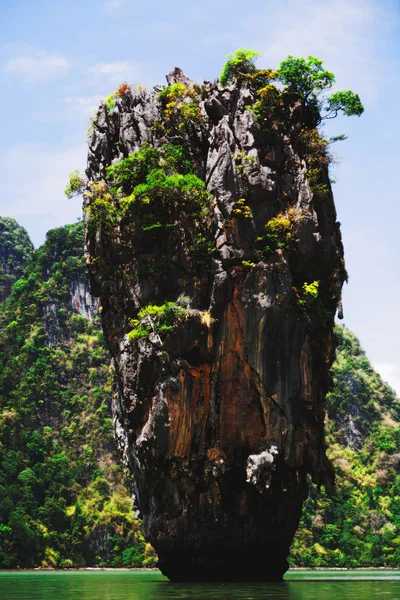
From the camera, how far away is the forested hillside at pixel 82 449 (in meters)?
54.4

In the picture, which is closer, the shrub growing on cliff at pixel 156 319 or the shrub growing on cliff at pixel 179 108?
the shrub growing on cliff at pixel 156 319

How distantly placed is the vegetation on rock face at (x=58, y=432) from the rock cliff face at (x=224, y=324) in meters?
31.5

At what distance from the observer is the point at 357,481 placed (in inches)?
2598

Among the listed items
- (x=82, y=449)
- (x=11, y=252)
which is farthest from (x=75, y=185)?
(x=11, y=252)

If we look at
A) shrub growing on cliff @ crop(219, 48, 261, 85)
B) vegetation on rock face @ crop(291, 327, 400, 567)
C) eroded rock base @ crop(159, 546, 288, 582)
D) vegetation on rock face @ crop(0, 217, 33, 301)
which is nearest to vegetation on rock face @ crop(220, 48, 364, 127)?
shrub growing on cliff @ crop(219, 48, 261, 85)

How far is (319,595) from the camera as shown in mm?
15844

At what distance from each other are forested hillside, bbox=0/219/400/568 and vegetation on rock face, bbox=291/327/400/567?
0.35 ft

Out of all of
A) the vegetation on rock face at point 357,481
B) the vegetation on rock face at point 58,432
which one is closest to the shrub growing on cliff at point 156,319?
the vegetation on rock face at point 357,481

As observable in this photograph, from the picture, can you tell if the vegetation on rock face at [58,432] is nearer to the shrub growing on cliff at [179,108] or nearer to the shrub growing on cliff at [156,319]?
the shrub growing on cliff at [156,319]

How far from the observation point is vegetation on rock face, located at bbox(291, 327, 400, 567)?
183 feet

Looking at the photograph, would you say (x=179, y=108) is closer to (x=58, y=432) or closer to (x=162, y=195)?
(x=162, y=195)

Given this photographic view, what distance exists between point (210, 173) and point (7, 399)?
48.5m

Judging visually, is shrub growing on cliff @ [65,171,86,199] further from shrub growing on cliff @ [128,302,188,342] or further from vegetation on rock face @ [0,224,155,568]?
vegetation on rock face @ [0,224,155,568]

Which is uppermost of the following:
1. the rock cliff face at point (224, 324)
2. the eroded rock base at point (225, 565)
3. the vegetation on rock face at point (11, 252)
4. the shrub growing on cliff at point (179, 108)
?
the vegetation on rock face at point (11, 252)
